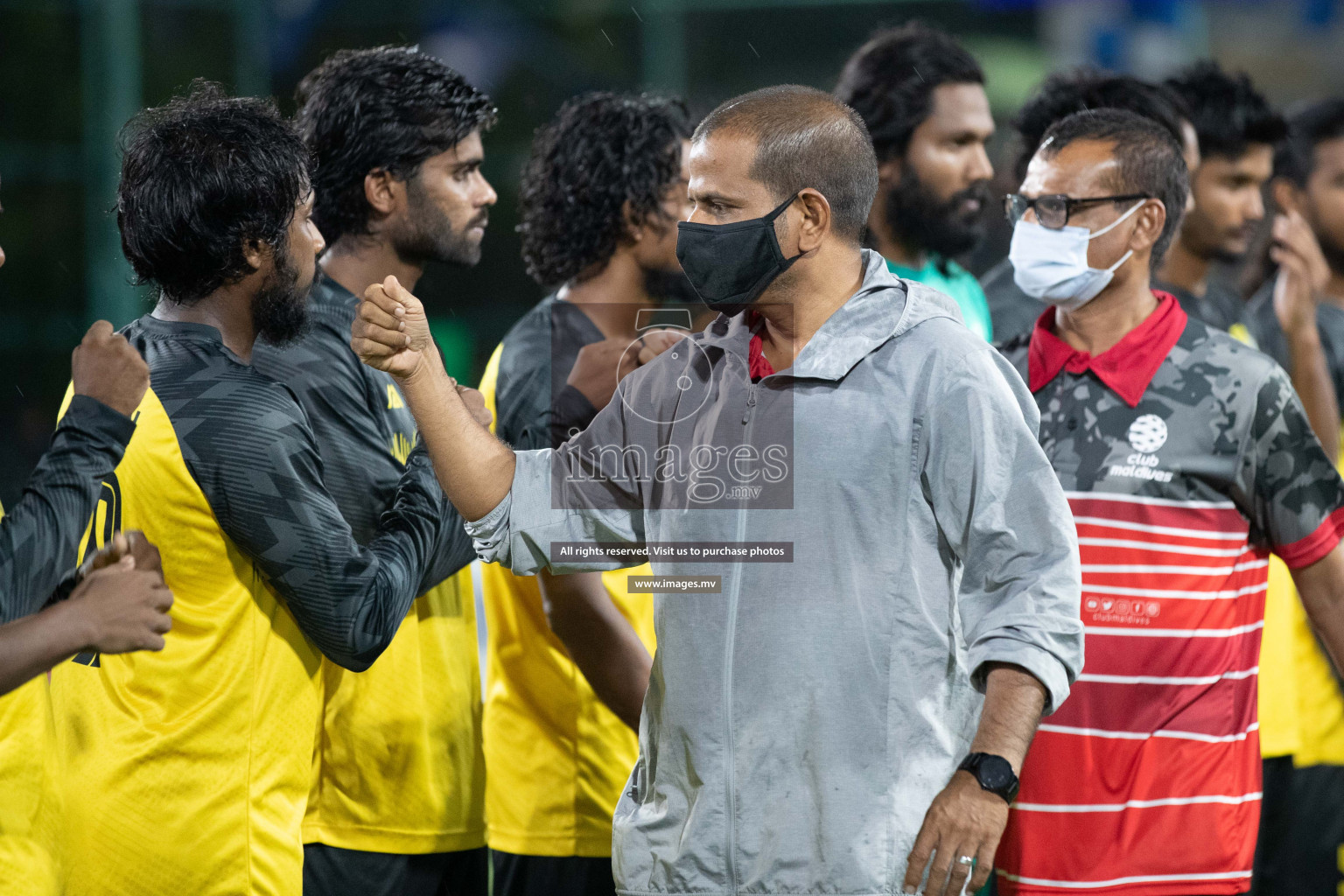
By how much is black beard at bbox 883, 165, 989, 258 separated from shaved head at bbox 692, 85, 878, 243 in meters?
2.34

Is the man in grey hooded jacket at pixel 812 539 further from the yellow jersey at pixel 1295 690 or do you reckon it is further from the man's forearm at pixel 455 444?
the yellow jersey at pixel 1295 690

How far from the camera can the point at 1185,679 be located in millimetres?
2947

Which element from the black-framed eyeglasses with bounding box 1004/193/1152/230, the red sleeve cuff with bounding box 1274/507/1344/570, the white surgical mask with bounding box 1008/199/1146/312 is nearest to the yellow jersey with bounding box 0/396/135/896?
the white surgical mask with bounding box 1008/199/1146/312

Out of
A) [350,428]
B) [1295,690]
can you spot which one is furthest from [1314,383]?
[350,428]

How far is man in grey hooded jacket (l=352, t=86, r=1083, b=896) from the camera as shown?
84.9 inches

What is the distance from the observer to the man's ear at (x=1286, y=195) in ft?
18.1

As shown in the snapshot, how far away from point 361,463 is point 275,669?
470 mm

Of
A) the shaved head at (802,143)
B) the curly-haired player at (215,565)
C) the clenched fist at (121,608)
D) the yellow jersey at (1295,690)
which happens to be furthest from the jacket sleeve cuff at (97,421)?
the yellow jersey at (1295,690)

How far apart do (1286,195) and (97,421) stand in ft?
15.9

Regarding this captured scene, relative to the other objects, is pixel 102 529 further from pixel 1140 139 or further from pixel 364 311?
pixel 1140 139

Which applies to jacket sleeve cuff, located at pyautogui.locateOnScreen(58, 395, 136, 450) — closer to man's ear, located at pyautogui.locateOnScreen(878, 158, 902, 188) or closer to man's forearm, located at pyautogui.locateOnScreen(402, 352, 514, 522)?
man's forearm, located at pyautogui.locateOnScreen(402, 352, 514, 522)

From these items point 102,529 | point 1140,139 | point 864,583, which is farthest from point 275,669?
point 1140,139

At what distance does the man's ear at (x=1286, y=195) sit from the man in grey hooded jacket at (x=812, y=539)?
3.73m

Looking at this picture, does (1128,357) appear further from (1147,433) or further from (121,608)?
(121,608)
